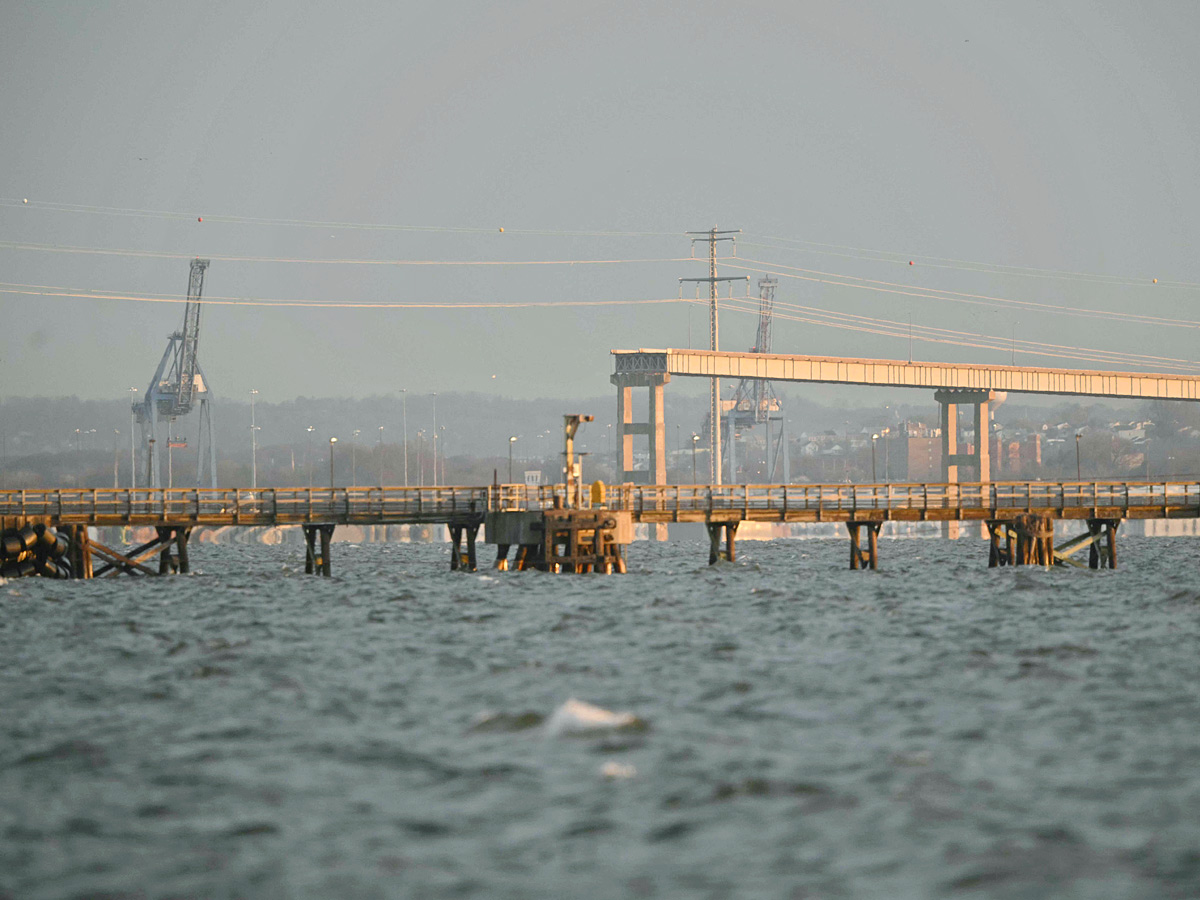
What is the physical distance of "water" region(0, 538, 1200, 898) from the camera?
17.1 m

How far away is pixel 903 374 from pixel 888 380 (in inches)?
123

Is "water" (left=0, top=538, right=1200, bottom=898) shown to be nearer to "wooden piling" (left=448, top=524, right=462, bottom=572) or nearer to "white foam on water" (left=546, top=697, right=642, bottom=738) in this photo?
"white foam on water" (left=546, top=697, right=642, bottom=738)

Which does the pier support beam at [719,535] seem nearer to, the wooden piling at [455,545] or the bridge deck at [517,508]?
the bridge deck at [517,508]

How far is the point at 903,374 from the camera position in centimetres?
15875

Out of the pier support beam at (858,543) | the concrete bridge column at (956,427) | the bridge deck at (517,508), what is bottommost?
the pier support beam at (858,543)

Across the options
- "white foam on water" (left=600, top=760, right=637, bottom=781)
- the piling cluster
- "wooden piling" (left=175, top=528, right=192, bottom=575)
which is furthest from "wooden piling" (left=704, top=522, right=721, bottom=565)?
"white foam on water" (left=600, top=760, right=637, bottom=781)

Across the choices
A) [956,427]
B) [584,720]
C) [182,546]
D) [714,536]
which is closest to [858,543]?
[714,536]

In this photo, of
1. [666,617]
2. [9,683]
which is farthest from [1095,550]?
[9,683]

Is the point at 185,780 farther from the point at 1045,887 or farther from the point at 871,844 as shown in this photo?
the point at 1045,887

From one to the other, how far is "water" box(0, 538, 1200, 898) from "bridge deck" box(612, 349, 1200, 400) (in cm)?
10511

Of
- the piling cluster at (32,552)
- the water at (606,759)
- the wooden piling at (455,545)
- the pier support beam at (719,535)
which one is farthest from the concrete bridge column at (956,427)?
the water at (606,759)

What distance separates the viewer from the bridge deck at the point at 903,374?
14862 cm

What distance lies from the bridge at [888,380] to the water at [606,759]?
338ft

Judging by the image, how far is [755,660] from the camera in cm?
3494
